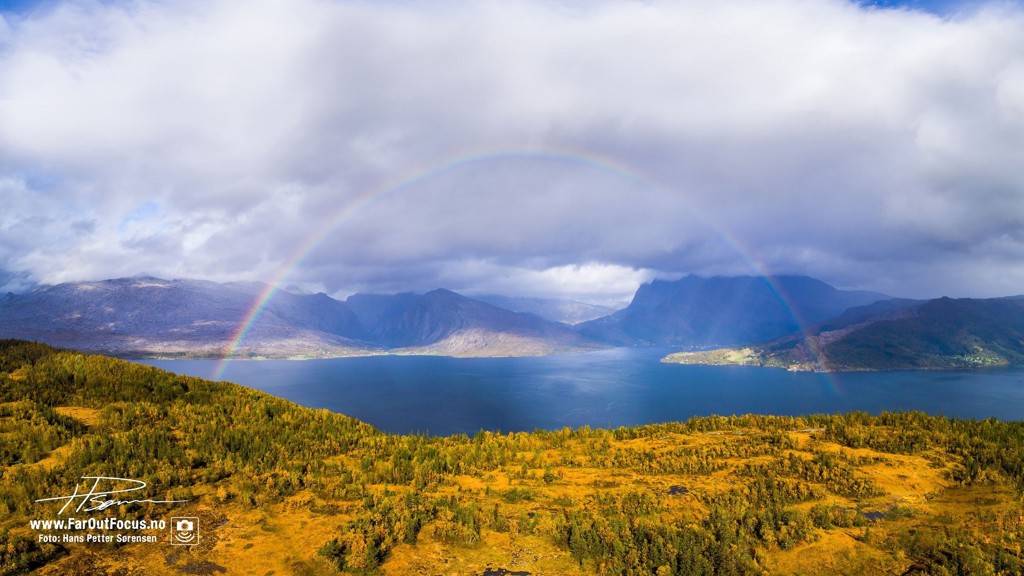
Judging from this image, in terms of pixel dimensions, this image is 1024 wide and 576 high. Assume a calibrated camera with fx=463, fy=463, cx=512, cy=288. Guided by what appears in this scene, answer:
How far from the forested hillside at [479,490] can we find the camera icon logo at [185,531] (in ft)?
1.14

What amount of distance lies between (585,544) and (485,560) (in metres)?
3.28

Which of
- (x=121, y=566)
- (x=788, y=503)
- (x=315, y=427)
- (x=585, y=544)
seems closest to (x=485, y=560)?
(x=585, y=544)

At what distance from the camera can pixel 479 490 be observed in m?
20.2

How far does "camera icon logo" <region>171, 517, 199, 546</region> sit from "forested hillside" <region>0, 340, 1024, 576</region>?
1.14ft

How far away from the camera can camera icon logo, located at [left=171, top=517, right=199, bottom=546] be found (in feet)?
48.3

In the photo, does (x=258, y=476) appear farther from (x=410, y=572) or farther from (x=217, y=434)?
(x=410, y=572)

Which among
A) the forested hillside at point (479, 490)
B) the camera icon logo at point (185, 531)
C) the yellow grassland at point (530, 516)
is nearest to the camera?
the yellow grassland at point (530, 516)

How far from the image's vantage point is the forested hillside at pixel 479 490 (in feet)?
46.4

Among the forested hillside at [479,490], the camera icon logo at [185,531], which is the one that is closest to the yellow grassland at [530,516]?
the forested hillside at [479,490]
